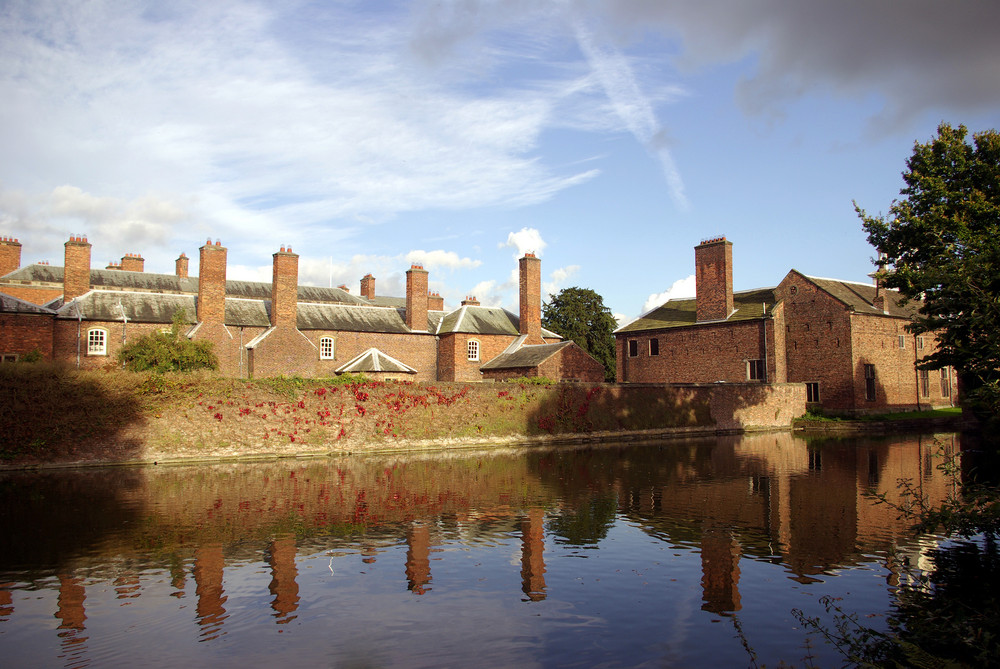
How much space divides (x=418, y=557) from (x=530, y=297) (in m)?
34.1

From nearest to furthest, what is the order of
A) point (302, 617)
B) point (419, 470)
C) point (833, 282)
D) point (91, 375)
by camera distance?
point (302, 617) → point (419, 470) → point (91, 375) → point (833, 282)

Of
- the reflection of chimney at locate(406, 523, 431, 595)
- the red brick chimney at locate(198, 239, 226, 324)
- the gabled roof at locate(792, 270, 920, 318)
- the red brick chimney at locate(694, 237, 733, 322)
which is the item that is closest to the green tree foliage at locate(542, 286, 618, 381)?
the red brick chimney at locate(694, 237, 733, 322)

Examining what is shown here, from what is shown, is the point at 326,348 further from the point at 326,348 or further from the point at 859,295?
the point at 859,295

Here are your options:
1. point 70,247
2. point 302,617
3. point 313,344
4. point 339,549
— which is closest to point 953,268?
point 302,617

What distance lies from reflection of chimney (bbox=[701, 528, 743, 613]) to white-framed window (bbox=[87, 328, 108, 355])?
34885 millimetres

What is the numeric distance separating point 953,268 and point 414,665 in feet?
22.8

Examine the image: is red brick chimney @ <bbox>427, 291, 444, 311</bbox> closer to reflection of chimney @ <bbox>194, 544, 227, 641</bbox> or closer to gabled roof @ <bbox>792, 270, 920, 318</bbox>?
gabled roof @ <bbox>792, 270, 920, 318</bbox>

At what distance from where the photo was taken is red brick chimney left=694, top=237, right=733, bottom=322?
139 feet

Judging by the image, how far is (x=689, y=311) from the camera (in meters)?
46.1

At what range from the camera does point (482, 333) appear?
145 feet

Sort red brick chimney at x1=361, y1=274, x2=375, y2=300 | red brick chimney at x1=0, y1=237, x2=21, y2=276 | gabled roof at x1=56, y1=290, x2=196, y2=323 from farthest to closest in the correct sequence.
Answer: red brick chimney at x1=361, y1=274, x2=375, y2=300 < red brick chimney at x1=0, y1=237, x2=21, y2=276 < gabled roof at x1=56, y1=290, x2=196, y2=323

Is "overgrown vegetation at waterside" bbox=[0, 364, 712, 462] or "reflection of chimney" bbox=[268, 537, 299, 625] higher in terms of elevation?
"overgrown vegetation at waterside" bbox=[0, 364, 712, 462]

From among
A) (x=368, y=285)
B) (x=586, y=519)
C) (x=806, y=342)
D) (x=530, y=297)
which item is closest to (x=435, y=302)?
(x=368, y=285)

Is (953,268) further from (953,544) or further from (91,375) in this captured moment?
(91,375)
